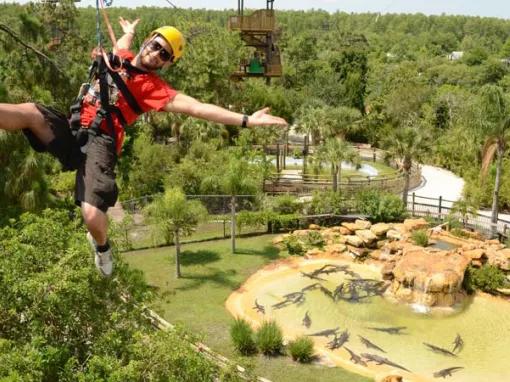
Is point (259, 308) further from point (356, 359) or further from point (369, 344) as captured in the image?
point (356, 359)

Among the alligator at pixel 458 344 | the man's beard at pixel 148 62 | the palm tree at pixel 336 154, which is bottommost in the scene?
the alligator at pixel 458 344

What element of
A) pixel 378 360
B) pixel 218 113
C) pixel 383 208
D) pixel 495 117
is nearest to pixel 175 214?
pixel 378 360

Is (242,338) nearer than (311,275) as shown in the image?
Yes

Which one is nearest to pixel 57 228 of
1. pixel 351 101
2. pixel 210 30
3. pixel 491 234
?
pixel 491 234

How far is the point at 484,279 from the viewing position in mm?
21031

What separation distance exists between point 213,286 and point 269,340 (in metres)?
5.35

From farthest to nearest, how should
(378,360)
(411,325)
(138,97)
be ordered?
1. (411,325)
2. (378,360)
3. (138,97)

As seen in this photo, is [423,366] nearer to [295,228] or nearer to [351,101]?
[295,228]

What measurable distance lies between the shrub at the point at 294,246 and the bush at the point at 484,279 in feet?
22.5

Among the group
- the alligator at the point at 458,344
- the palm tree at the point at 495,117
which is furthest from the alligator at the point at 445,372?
the palm tree at the point at 495,117

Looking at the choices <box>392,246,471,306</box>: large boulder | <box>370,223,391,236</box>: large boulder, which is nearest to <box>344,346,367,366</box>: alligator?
<box>392,246,471,306</box>: large boulder

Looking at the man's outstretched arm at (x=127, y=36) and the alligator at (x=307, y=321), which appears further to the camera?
the alligator at (x=307, y=321)

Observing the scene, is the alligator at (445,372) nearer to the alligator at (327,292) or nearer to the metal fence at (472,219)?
the alligator at (327,292)

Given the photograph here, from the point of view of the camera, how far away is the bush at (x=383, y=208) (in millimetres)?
27413
